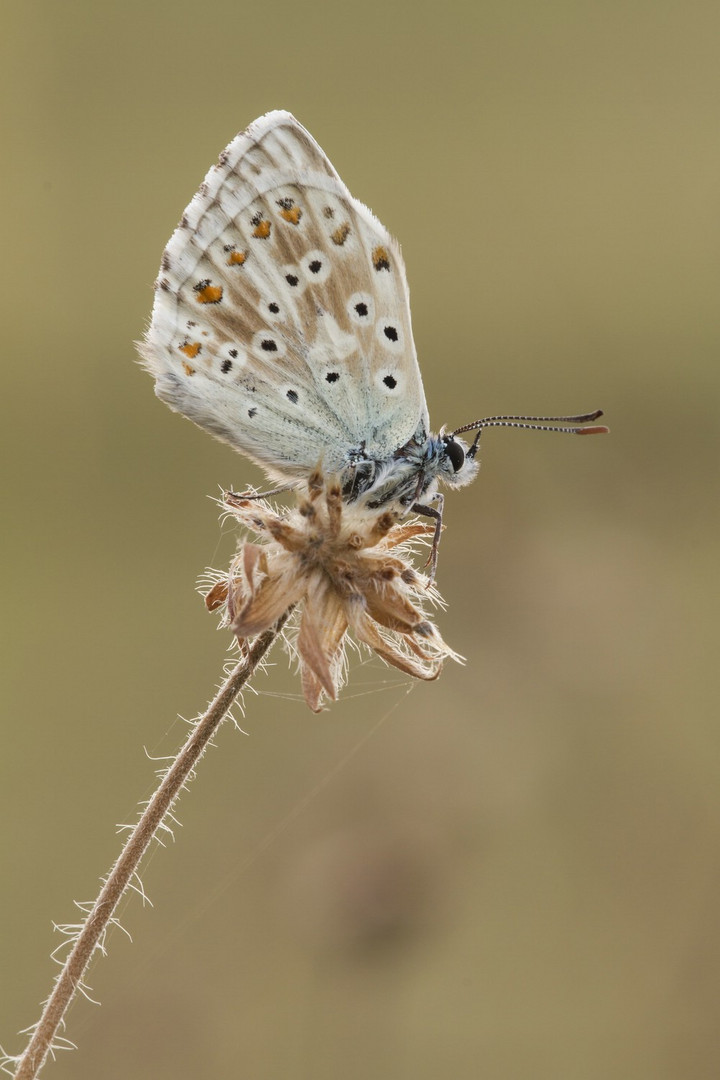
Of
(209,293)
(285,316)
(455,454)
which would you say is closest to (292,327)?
(285,316)

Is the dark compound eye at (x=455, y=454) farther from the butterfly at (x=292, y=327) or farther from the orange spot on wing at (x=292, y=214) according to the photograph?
the orange spot on wing at (x=292, y=214)

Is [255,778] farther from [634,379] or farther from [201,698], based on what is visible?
[634,379]

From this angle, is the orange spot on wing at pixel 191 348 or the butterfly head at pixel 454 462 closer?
the orange spot on wing at pixel 191 348

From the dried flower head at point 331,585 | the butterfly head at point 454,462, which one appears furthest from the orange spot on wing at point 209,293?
the butterfly head at point 454,462

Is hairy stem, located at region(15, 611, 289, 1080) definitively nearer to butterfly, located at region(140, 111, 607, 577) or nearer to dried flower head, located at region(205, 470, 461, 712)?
dried flower head, located at region(205, 470, 461, 712)

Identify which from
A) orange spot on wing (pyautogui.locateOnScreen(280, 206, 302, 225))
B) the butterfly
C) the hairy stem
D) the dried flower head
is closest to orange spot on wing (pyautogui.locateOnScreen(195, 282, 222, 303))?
the butterfly

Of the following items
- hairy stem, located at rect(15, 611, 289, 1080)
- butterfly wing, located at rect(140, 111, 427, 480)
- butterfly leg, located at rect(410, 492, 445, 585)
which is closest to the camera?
hairy stem, located at rect(15, 611, 289, 1080)
